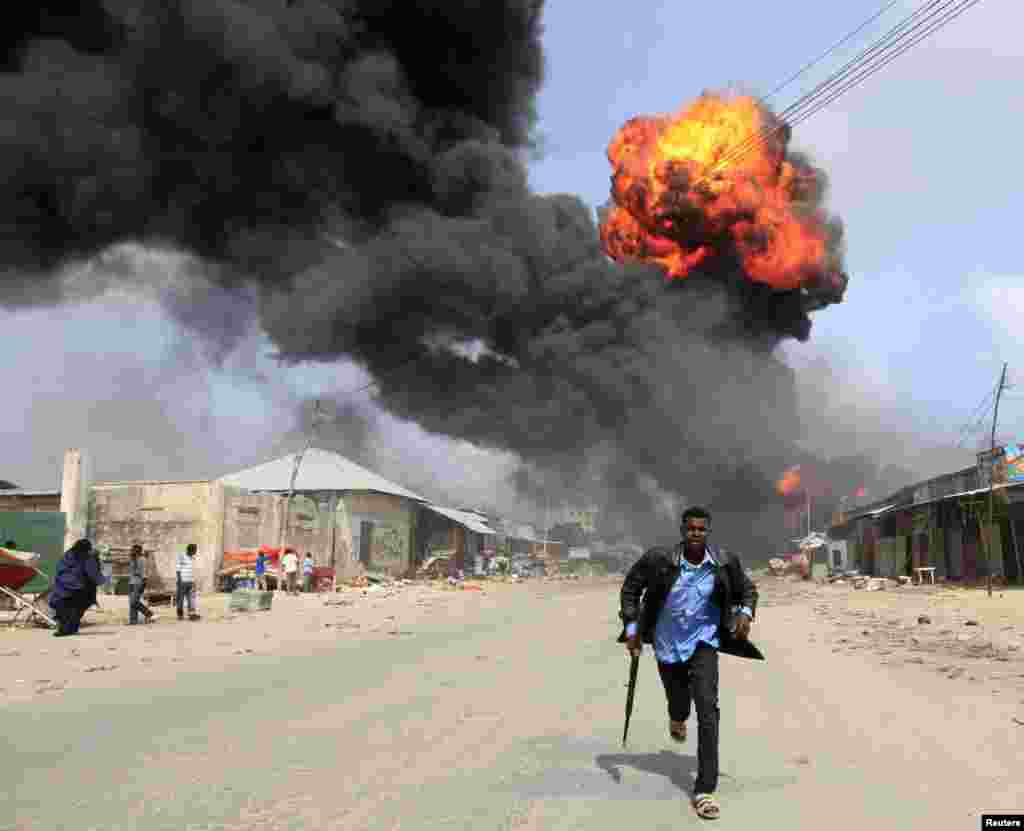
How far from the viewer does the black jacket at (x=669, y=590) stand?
4.51 meters

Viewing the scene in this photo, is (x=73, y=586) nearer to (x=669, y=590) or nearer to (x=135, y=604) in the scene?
(x=135, y=604)

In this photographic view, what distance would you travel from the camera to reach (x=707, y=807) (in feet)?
12.5

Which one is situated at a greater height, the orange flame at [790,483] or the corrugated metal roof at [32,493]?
the orange flame at [790,483]

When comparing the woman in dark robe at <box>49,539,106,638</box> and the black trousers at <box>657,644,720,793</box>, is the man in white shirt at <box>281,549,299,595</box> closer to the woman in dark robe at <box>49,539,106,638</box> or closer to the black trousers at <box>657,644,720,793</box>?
the woman in dark robe at <box>49,539,106,638</box>

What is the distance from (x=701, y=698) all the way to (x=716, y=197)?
32.2 metres

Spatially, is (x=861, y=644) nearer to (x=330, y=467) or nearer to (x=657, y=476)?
(x=657, y=476)

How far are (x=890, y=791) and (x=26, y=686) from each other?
7.02 m

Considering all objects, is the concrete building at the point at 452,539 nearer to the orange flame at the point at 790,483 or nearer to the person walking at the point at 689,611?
the orange flame at the point at 790,483

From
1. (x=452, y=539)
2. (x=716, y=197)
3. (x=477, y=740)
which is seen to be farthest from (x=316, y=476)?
(x=477, y=740)

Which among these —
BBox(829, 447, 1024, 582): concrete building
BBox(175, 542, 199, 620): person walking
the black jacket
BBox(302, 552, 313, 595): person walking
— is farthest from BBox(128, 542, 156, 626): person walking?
BBox(829, 447, 1024, 582): concrete building

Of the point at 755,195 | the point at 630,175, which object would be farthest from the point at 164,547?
the point at 755,195

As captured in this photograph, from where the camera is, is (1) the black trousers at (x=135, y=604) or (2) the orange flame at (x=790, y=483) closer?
(1) the black trousers at (x=135, y=604)

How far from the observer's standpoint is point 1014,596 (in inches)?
853

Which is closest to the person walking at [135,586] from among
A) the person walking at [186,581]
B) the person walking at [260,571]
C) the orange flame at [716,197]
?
the person walking at [186,581]
